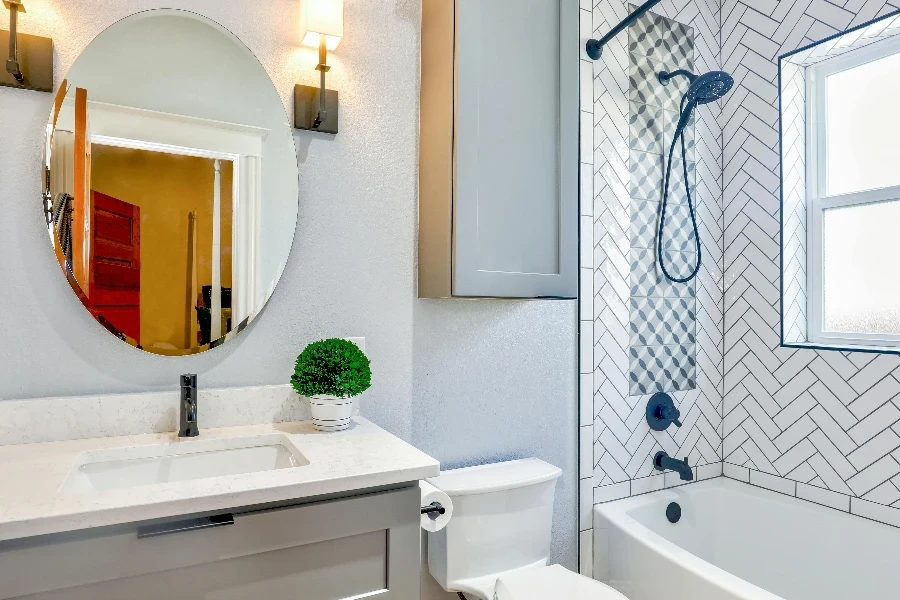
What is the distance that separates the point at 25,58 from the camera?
1250 mm

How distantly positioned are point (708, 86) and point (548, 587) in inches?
68.2

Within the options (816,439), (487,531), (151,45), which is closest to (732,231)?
(816,439)

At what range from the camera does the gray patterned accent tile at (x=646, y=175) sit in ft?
7.16

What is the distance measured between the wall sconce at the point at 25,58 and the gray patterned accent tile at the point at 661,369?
6.34ft

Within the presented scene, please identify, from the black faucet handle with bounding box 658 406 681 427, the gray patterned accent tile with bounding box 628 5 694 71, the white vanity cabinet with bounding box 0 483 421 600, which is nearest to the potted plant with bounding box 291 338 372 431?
the white vanity cabinet with bounding box 0 483 421 600

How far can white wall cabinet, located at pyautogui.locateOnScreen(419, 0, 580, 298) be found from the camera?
1.55 metres

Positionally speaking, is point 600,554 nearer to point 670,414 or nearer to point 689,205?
point 670,414

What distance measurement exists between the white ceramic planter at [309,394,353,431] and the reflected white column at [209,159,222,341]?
316 mm

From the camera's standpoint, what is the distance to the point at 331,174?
1585mm

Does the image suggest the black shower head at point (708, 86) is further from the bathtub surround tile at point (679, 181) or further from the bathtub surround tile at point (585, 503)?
the bathtub surround tile at point (585, 503)

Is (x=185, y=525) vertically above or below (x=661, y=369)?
below

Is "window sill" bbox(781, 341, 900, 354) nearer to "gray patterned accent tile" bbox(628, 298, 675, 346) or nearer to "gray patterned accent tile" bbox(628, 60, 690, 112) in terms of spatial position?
"gray patterned accent tile" bbox(628, 298, 675, 346)

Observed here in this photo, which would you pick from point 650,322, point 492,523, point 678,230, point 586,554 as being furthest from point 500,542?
point 678,230

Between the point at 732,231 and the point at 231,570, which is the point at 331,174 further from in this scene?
the point at 732,231
